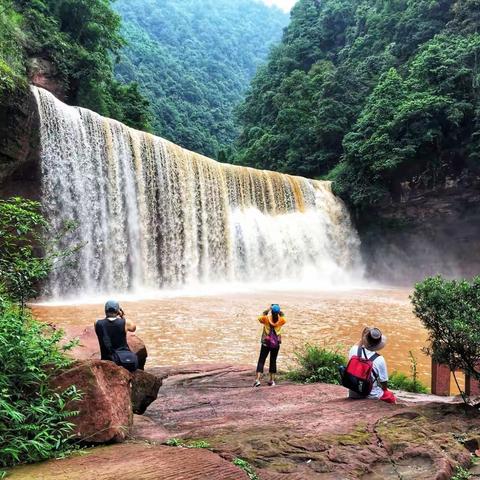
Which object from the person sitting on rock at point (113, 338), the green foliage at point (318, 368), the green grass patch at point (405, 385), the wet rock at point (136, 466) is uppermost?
the person sitting on rock at point (113, 338)

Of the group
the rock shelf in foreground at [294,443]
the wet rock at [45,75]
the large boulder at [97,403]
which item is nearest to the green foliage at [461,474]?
the rock shelf in foreground at [294,443]

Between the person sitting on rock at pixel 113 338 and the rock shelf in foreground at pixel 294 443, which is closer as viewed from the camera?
the rock shelf in foreground at pixel 294 443

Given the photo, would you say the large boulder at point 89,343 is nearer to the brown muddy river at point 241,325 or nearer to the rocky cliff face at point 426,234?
the brown muddy river at point 241,325

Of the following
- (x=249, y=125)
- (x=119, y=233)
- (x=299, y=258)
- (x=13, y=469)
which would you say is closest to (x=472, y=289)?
(x=13, y=469)

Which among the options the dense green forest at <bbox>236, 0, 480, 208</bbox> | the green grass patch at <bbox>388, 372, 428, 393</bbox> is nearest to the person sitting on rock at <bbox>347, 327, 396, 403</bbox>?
the green grass patch at <bbox>388, 372, 428, 393</bbox>

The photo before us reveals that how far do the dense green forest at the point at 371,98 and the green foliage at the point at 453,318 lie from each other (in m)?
21.7

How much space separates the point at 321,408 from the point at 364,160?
2357 cm

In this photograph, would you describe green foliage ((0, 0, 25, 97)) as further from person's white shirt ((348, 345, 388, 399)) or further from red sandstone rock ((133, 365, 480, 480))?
person's white shirt ((348, 345, 388, 399))

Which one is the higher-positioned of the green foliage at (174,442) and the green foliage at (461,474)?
the green foliage at (174,442)

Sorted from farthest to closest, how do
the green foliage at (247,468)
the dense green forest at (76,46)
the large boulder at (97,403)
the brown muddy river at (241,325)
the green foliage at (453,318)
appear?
the dense green forest at (76,46), the brown muddy river at (241,325), the green foliage at (453,318), the large boulder at (97,403), the green foliage at (247,468)

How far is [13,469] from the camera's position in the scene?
102 inches

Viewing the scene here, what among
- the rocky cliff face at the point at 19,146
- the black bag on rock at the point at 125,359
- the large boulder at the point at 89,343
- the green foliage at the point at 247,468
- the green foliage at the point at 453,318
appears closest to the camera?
the green foliage at the point at 247,468

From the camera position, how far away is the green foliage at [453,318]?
4211 millimetres

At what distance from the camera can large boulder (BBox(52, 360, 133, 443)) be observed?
3061 mm
